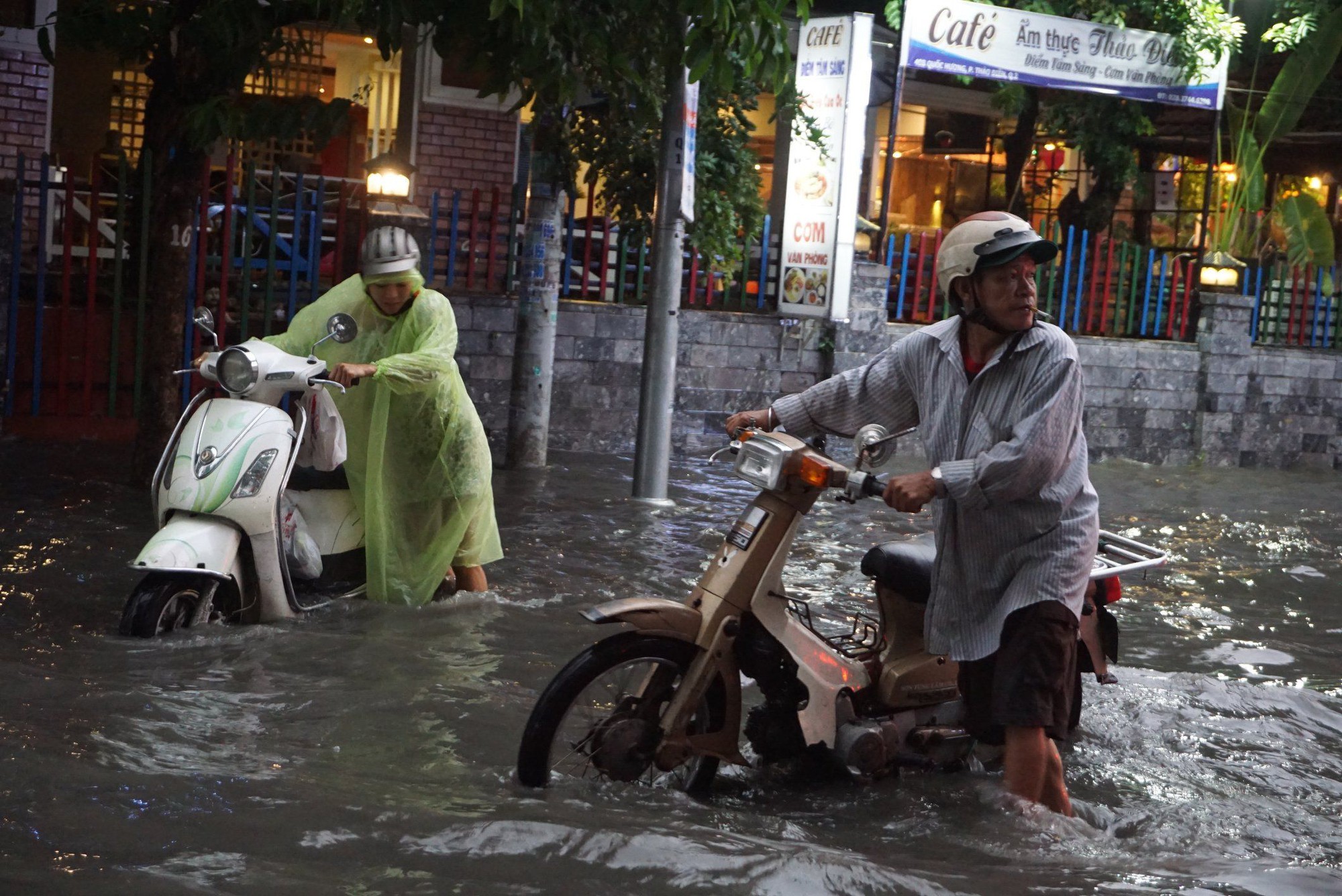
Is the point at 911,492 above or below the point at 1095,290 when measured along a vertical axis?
below

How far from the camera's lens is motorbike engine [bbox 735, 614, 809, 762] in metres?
3.93

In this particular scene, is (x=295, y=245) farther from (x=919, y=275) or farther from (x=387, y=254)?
(x=919, y=275)

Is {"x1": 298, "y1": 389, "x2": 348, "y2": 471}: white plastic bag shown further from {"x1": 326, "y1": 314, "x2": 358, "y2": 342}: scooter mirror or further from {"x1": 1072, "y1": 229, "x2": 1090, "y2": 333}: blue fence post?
{"x1": 1072, "y1": 229, "x2": 1090, "y2": 333}: blue fence post

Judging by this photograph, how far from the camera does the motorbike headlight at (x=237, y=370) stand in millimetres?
5441

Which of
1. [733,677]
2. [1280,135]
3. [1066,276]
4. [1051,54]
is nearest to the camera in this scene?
[733,677]

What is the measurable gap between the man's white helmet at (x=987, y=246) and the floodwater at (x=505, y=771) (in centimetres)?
148

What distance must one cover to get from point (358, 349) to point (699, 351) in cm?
665

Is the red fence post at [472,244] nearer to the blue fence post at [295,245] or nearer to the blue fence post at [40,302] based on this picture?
the blue fence post at [295,245]

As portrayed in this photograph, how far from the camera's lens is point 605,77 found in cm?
771

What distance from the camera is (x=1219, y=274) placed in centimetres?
1524

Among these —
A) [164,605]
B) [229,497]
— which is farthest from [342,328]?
[164,605]

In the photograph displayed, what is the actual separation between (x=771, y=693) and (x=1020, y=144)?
53.6ft

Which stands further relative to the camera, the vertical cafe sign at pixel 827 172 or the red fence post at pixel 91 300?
the vertical cafe sign at pixel 827 172

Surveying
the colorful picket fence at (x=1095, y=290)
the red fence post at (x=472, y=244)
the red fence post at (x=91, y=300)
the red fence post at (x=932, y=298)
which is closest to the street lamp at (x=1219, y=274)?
the colorful picket fence at (x=1095, y=290)
